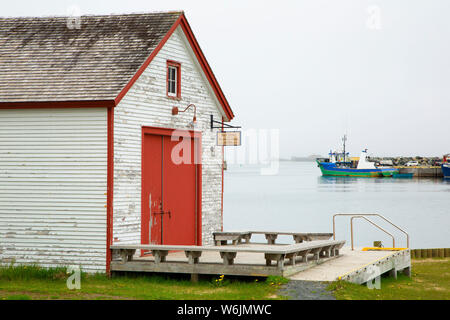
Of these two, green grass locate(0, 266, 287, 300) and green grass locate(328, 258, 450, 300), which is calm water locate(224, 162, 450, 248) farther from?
green grass locate(0, 266, 287, 300)

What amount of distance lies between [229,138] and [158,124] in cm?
219

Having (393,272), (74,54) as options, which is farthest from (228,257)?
(74,54)

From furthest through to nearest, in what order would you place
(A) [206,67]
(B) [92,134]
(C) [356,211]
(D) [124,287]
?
1. (C) [356,211]
2. (A) [206,67]
3. (B) [92,134]
4. (D) [124,287]

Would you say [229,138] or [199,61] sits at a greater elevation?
[199,61]

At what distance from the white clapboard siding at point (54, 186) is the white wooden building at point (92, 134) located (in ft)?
0.08

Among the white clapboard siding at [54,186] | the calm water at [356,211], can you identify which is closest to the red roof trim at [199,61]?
the white clapboard siding at [54,186]

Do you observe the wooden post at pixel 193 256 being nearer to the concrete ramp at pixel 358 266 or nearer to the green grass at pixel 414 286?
the concrete ramp at pixel 358 266

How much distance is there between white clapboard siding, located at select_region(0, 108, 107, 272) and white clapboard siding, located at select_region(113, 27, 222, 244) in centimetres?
49

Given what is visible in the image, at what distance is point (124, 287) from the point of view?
13617mm

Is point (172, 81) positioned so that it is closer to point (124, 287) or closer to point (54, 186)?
point (54, 186)

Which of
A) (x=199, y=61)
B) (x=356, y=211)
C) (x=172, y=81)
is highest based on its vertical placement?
(x=199, y=61)

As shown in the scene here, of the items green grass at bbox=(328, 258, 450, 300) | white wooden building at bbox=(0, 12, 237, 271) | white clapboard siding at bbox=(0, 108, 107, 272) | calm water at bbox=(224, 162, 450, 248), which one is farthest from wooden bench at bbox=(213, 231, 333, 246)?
calm water at bbox=(224, 162, 450, 248)

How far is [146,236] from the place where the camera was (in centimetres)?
1639
